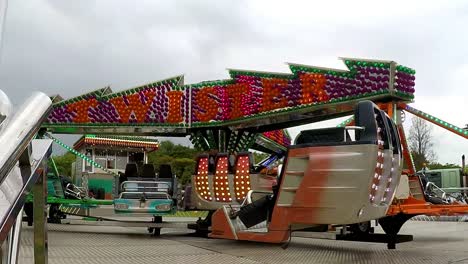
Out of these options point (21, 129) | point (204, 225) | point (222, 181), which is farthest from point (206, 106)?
point (21, 129)

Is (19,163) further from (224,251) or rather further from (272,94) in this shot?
(272,94)

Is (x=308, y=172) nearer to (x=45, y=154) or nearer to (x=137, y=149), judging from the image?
(x=45, y=154)

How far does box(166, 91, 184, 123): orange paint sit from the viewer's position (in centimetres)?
2161

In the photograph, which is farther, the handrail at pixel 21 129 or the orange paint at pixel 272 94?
the orange paint at pixel 272 94

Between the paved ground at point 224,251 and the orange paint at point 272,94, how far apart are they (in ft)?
33.8

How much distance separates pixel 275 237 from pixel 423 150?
34.9m

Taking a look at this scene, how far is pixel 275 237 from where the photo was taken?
269 inches

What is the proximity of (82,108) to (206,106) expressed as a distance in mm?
5132

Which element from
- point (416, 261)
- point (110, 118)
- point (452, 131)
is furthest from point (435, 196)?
point (110, 118)

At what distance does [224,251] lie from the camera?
7371mm

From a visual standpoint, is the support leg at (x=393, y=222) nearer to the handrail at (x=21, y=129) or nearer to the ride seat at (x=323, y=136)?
the ride seat at (x=323, y=136)

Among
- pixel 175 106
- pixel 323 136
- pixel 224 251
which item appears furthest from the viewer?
pixel 175 106

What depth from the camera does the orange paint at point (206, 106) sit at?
21.7 meters

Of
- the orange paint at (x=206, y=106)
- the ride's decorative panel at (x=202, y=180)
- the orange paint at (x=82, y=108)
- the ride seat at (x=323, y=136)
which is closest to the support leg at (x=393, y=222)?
the ride seat at (x=323, y=136)
